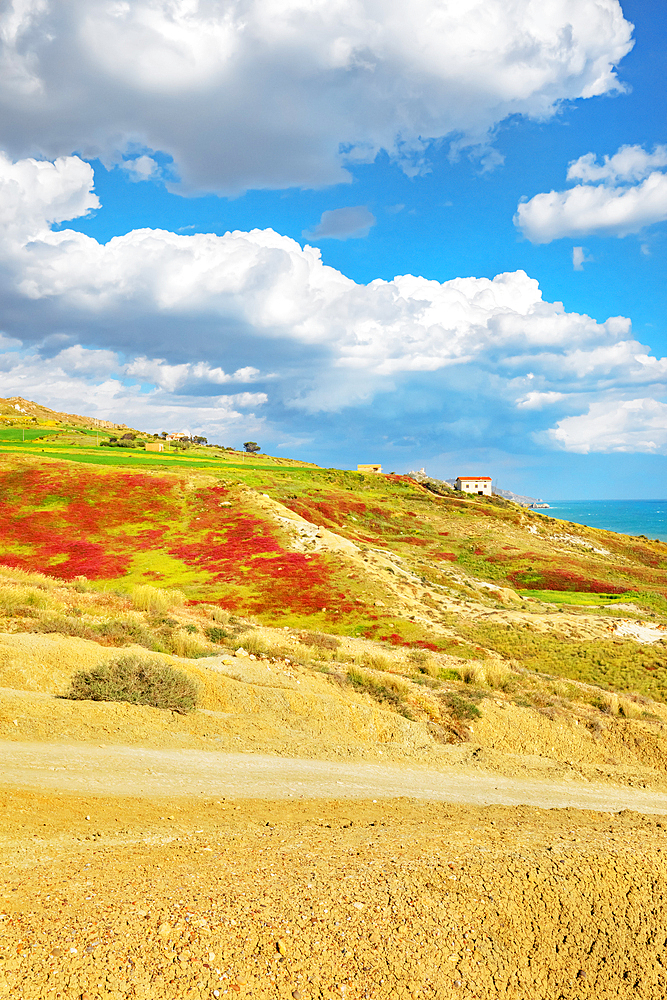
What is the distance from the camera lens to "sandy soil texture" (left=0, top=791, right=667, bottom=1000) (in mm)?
6016

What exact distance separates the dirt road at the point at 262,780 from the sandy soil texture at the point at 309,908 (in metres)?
0.99

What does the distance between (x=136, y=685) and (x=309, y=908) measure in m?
9.27

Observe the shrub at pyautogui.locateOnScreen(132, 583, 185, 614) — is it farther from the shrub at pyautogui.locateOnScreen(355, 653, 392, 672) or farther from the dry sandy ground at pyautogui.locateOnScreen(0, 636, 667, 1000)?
the shrub at pyautogui.locateOnScreen(355, 653, 392, 672)

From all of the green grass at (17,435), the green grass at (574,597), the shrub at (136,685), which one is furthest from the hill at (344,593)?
the green grass at (17,435)

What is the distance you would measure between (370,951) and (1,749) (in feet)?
30.1

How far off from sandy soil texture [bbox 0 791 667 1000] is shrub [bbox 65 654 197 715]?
14.2 ft

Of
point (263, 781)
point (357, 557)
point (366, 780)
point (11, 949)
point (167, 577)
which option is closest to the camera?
point (11, 949)

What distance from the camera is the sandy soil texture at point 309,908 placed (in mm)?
6016

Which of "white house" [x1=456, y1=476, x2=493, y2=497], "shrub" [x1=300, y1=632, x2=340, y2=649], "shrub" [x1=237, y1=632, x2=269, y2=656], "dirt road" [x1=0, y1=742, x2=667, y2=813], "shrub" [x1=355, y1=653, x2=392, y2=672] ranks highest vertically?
"white house" [x1=456, y1=476, x2=493, y2=497]

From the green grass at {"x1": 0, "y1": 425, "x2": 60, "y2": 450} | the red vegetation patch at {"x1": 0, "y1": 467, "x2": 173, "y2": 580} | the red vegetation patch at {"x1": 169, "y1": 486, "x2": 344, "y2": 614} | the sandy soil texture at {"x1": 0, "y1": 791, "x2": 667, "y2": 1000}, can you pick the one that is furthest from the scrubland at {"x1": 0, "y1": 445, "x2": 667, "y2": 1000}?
the green grass at {"x1": 0, "y1": 425, "x2": 60, "y2": 450}

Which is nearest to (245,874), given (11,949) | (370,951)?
(370,951)

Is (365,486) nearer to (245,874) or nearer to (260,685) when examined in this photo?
(260,685)

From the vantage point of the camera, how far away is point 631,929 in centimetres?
766

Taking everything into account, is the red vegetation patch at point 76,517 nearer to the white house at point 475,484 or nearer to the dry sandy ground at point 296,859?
the dry sandy ground at point 296,859
